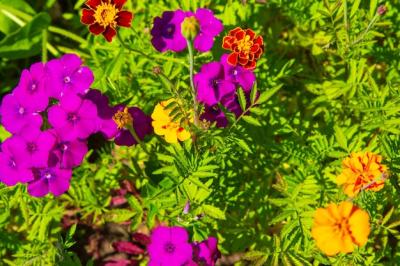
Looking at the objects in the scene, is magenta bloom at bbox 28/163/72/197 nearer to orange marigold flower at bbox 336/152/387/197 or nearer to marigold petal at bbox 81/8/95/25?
marigold petal at bbox 81/8/95/25

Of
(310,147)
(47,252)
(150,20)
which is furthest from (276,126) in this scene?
(47,252)

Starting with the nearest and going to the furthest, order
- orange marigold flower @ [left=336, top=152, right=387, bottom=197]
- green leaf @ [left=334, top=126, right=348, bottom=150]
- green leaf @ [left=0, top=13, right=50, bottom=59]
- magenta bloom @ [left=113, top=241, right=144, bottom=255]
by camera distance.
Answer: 1. orange marigold flower @ [left=336, top=152, right=387, bottom=197]
2. green leaf @ [left=334, top=126, right=348, bottom=150]
3. magenta bloom @ [left=113, top=241, right=144, bottom=255]
4. green leaf @ [left=0, top=13, right=50, bottom=59]

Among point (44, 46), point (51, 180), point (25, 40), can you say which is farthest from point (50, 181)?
point (25, 40)

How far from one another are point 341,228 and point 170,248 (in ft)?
2.68

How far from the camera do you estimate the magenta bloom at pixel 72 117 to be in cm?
226

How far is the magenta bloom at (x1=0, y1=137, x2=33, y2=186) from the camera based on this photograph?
228cm

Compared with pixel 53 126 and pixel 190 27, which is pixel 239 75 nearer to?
pixel 190 27

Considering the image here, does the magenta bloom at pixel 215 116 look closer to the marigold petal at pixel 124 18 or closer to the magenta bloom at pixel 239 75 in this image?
the magenta bloom at pixel 239 75

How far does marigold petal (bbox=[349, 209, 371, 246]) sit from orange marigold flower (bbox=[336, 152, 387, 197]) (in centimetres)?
17

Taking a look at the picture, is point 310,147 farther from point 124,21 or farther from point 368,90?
point 124,21

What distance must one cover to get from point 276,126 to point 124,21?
103cm

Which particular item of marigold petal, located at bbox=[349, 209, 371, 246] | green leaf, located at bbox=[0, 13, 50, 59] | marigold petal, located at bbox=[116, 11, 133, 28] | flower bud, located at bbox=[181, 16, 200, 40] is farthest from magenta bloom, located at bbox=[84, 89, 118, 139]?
green leaf, located at bbox=[0, 13, 50, 59]

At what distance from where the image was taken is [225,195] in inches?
107

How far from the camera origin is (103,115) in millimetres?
2395
